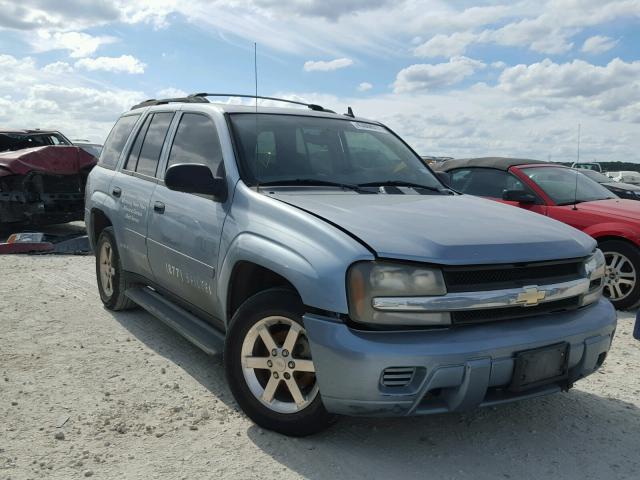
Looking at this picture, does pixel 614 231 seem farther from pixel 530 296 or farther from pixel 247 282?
pixel 247 282

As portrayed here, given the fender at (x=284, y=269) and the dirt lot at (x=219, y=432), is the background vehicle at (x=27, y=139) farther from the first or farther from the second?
the fender at (x=284, y=269)

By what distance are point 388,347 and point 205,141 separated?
2131 millimetres

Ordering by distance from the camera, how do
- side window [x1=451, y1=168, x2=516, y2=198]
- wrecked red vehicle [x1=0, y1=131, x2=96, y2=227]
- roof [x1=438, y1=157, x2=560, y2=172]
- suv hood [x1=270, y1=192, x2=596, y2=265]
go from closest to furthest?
suv hood [x1=270, y1=192, x2=596, y2=265]
side window [x1=451, y1=168, x2=516, y2=198]
roof [x1=438, y1=157, x2=560, y2=172]
wrecked red vehicle [x1=0, y1=131, x2=96, y2=227]

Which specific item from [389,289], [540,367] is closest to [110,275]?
[389,289]

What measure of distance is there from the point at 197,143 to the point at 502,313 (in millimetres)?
2392

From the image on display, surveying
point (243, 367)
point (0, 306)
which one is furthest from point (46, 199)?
point (243, 367)

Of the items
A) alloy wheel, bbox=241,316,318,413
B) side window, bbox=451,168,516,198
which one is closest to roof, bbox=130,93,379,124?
alloy wheel, bbox=241,316,318,413

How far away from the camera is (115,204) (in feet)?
16.7

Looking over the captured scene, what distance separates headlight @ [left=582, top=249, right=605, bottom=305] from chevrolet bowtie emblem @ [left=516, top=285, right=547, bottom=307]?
0.44m

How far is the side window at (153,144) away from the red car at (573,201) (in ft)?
8.46

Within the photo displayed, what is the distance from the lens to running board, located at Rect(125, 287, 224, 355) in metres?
3.64

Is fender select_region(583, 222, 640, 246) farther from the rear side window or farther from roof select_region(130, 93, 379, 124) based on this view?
the rear side window

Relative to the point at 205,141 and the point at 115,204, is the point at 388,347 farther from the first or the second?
the point at 115,204

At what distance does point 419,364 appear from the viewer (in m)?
2.61
